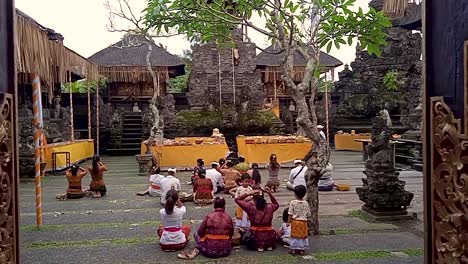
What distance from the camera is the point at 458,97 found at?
2.24 meters

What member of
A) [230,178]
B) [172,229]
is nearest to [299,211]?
[172,229]

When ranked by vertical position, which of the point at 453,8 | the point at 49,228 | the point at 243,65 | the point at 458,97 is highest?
the point at 243,65

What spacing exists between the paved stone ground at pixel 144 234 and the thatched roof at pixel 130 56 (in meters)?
18.9

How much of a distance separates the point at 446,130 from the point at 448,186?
0.90 ft

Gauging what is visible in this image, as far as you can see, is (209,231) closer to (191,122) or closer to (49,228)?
(49,228)

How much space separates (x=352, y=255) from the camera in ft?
20.1

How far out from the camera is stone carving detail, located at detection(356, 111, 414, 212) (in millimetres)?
8383

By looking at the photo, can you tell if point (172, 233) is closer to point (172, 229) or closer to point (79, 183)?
point (172, 229)

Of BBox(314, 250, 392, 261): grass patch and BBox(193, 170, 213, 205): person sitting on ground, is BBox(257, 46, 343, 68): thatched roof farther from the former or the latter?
BBox(314, 250, 392, 261): grass patch

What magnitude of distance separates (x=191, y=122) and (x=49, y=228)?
48.2 ft

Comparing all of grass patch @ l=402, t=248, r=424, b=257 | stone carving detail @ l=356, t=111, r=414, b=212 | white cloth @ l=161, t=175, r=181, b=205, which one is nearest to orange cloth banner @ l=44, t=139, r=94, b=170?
white cloth @ l=161, t=175, r=181, b=205

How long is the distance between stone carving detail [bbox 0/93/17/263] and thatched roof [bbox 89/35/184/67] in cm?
2712

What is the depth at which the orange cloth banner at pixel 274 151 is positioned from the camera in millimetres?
17531

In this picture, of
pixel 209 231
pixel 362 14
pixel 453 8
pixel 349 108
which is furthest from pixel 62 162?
pixel 349 108
